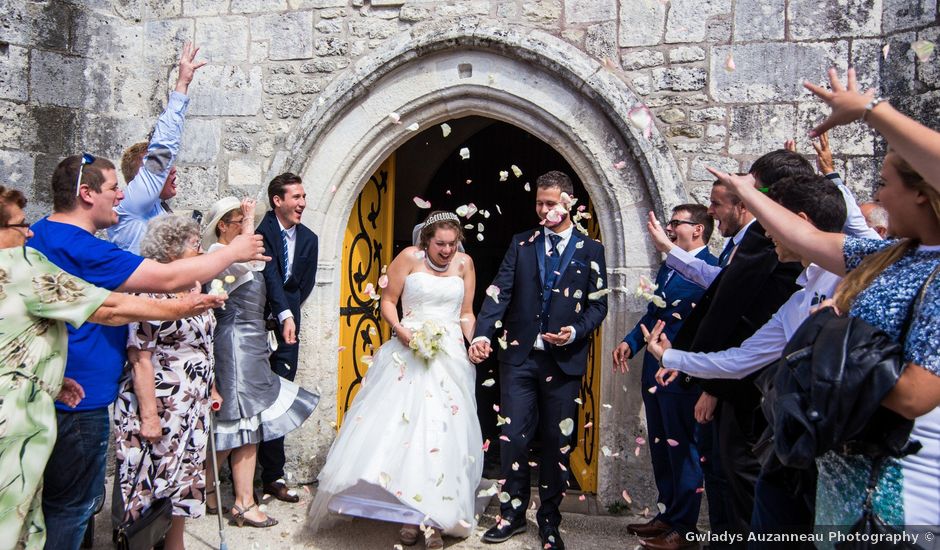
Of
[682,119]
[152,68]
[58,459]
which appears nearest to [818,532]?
[58,459]

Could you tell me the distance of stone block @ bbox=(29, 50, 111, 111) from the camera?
16.2 feet

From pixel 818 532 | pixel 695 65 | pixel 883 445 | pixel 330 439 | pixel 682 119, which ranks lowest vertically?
pixel 330 439

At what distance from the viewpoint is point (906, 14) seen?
412cm

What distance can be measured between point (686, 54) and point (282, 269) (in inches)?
107

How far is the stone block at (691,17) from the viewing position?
14.5ft

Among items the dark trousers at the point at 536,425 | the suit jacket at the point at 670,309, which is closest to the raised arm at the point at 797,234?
the suit jacket at the point at 670,309

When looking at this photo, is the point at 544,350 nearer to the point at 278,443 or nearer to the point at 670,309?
the point at 670,309

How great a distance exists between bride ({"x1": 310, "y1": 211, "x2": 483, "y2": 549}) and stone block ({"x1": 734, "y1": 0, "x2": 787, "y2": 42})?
1992 mm

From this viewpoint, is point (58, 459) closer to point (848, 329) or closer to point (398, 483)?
point (398, 483)

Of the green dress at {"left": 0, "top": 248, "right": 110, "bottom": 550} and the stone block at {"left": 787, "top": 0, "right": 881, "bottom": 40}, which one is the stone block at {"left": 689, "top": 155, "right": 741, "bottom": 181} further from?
the green dress at {"left": 0, "top": 248, "right": 110, "bottom": 550}

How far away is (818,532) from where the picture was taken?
6.70 feet

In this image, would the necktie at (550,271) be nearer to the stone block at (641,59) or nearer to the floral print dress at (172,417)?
the stone block at (641,59)

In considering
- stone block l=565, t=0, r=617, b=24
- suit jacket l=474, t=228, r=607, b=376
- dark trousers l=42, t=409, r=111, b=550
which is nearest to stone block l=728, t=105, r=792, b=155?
stone block l=565, t=0, r=617, b=24

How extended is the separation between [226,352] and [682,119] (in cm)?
290
